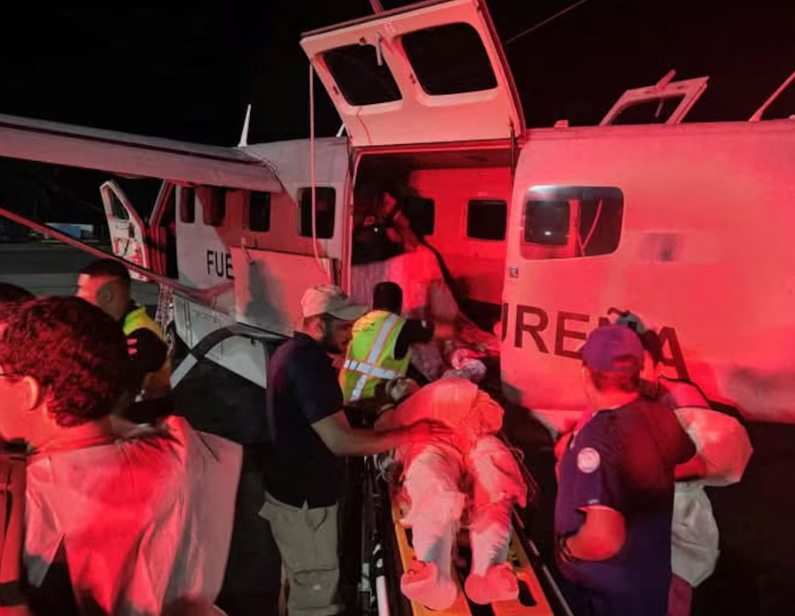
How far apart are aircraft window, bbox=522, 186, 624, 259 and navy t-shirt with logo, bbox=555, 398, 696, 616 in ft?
6.43

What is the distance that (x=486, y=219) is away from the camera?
766 cm

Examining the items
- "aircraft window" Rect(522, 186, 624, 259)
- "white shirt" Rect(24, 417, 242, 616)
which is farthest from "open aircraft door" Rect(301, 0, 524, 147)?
"white shirt" Rect(24, 417, 242, 616)

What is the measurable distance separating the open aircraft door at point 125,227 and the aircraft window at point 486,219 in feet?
18.7

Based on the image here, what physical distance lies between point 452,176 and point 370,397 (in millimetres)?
4346

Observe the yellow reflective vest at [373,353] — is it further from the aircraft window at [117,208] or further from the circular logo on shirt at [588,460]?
the aircraft window at [117,208]

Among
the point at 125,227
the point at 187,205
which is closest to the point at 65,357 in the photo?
the point at 187,205

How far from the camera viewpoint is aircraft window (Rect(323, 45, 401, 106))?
4.64 meters

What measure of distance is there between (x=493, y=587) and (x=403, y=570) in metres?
0.41

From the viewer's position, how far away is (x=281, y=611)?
3457 mm

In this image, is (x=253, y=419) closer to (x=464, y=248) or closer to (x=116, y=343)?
(x=464, y=248)

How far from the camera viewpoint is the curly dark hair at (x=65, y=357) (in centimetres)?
147

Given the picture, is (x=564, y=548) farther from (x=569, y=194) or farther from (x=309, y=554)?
(x=569, y=194)

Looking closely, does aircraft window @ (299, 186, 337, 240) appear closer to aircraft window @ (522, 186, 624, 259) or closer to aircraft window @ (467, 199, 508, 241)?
aircraft window @ (467, 199, 508, 241)

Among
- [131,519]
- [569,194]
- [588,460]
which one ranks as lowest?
[588,460]
